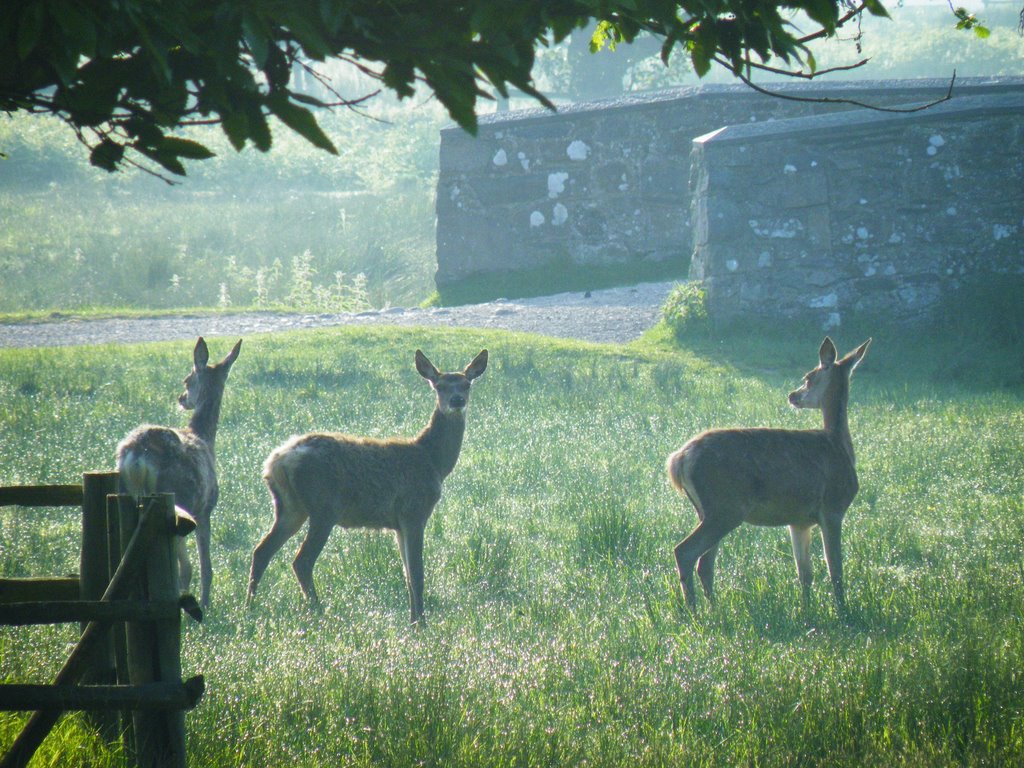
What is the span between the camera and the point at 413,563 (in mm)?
7898

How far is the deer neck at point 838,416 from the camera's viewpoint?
871 centimetres

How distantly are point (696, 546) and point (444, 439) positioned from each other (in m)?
2.34

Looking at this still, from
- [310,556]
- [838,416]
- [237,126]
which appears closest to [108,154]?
[237,126]

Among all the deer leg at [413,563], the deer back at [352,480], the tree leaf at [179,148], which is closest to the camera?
the tree leaf at [179,148]

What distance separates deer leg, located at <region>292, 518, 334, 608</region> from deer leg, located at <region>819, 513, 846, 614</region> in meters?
3.30

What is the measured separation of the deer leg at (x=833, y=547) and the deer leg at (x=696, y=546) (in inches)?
27.0

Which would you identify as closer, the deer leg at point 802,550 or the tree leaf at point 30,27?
the tree leaf at point 30,27

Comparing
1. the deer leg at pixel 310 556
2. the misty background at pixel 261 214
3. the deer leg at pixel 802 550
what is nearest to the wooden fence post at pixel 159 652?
the deer leg at pixel 310 556

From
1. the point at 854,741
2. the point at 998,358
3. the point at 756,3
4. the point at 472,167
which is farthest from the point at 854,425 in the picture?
the point at 472,167

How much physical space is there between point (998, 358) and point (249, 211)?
2533cm

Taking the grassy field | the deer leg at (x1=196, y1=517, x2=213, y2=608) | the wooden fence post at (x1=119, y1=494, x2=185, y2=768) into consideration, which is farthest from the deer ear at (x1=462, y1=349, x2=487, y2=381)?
the wooden fence post at (x1=119, y1=494, x2=185, y2=768)

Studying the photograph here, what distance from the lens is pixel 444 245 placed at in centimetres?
2112

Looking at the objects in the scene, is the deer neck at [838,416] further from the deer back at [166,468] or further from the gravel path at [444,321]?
the gravel path at [444,321]

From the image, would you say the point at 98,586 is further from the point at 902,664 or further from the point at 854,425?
the point at 854,425
